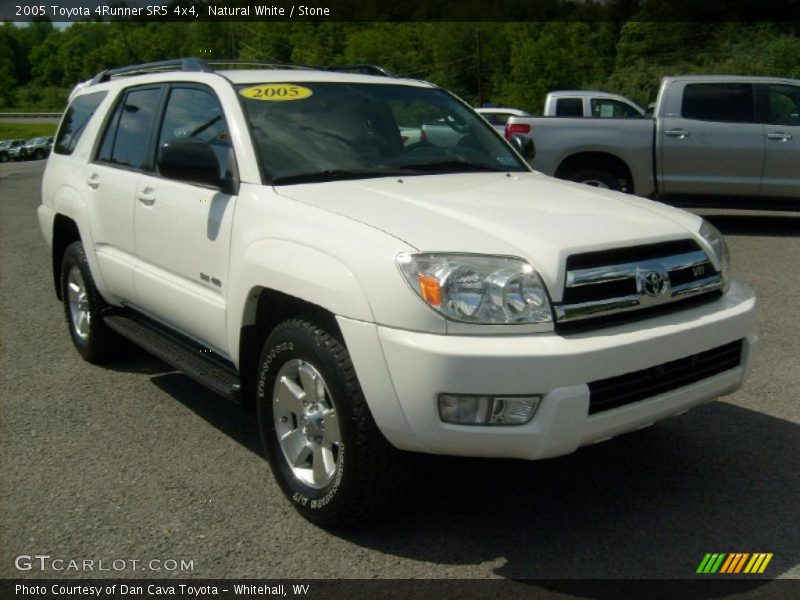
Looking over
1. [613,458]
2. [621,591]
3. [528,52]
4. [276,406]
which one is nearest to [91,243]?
[276,406]

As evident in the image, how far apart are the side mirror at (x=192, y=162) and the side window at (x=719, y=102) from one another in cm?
855

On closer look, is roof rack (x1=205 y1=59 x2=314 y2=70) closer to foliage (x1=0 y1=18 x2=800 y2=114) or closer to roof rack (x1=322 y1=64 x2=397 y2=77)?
roof rack (x1=322 y1=64 x2=397 y2=77)

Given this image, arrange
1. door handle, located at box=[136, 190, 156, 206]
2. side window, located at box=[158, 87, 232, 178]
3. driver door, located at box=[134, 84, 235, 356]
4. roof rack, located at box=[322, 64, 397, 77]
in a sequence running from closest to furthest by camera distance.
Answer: driver door, located at box=[134, 84, 235, 356] → side window, located at box=[158, 87, 232, 178] → door handle, located at box=[136, 190, 156, 206] → roof rack, located at box=[322, 64, 397, 77]

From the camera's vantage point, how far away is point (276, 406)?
3.58 m

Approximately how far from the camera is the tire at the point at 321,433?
123 inches

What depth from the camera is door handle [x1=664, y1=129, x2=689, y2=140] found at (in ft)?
35.6

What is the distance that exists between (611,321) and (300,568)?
145cm

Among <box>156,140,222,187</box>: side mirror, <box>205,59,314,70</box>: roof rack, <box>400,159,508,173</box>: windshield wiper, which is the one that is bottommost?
<box>400,159,508,173</box>: windshield wiper

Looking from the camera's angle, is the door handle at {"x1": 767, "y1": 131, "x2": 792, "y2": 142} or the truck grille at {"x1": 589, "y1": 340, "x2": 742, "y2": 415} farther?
the door handle at {"x1": 767, "y1": 131, "x2": 792, "y2": 142}

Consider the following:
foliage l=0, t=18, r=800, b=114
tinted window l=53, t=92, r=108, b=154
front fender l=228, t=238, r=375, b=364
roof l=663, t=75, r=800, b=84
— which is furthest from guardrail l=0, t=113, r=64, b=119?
front fender l=228, t=238, r=375, b=364

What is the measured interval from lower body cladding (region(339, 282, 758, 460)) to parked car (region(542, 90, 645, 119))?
1403cm
